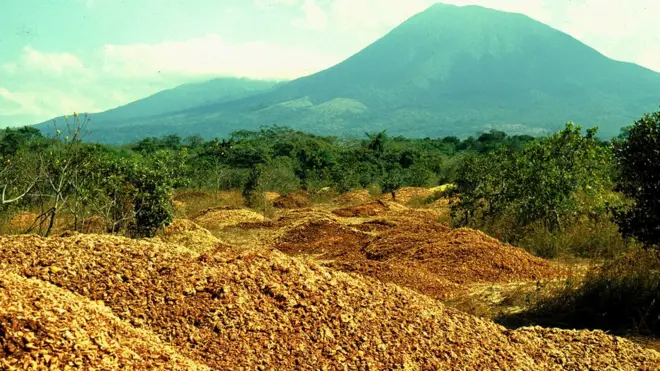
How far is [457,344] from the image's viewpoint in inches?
171

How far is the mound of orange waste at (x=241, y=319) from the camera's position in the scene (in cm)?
337

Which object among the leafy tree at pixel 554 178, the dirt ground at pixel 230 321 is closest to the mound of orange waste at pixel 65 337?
the dirt ground at pixel 230 321

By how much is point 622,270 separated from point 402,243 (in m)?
4.84

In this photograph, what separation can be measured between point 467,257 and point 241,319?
A: 5.99 m

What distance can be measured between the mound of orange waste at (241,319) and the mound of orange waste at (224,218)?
10.6 meters

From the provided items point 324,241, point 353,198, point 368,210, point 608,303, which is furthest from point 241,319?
point 353,198

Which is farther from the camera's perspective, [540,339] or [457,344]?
[540,339]

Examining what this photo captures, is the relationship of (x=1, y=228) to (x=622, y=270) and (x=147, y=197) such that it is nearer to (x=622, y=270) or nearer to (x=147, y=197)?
(x=147, y=197)

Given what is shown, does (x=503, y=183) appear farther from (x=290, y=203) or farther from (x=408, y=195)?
(x=408, y=195)

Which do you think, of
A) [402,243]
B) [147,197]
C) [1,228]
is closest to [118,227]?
[147,197]

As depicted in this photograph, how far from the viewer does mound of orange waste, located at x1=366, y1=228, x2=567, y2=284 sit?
27.9ft

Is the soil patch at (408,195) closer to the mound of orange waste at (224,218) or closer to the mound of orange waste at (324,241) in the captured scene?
the mound of orange waste at (224,218)

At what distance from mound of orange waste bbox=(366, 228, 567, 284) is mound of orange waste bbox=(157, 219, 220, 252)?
349cm

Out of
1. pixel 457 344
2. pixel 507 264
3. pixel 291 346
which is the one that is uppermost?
pixel 291 346
